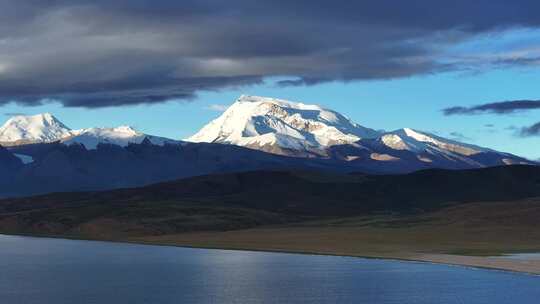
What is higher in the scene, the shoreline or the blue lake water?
the shoreline

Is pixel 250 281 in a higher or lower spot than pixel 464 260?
lower

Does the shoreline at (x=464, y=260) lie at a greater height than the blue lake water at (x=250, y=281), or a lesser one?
greater

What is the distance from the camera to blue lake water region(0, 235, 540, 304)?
105312mm

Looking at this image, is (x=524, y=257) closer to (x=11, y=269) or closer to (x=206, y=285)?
(x=206, y=285)

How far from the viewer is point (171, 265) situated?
495 ft

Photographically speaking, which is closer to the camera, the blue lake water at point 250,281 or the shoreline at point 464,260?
the blue lake water at point 250,281

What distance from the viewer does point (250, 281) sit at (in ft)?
404

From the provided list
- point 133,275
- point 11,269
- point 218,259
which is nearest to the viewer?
point 133,275

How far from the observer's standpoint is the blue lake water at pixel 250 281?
105312mm

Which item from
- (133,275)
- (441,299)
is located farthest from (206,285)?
(441,299)

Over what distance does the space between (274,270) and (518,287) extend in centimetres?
3866

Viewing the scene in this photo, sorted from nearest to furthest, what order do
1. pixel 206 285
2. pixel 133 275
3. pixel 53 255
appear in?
pixel 206 285
pixel 133 275
pixel 53 255

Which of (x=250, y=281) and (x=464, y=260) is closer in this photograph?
(x=250, y=281)

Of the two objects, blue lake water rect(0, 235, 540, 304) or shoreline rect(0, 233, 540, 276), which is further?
shoreline rect(0, 233, 540, 276)
